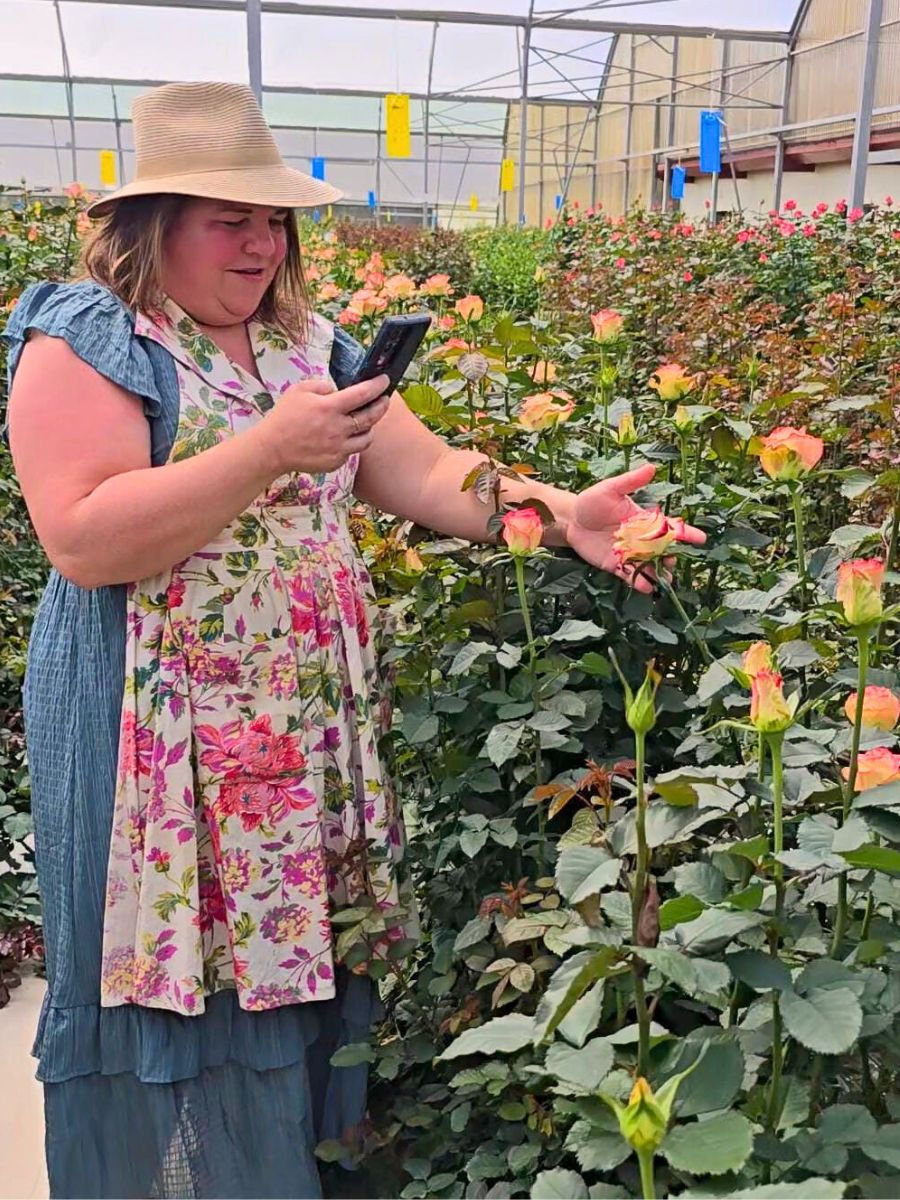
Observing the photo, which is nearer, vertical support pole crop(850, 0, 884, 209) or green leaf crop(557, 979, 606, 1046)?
green leaf crop(557, 979, 606, 1046)

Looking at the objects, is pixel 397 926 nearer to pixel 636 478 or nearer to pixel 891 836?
pixel 636 478

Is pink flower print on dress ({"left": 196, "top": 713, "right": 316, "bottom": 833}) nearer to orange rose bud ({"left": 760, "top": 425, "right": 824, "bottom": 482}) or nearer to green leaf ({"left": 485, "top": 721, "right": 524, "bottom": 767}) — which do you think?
green leaf ({"left": 485, "top": 721, "right": 524, "bottom": 767})

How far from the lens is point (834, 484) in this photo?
82.4 inches

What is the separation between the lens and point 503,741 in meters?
1.32

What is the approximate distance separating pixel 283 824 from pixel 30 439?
0.50 metres

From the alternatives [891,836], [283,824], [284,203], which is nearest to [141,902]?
[283,824]

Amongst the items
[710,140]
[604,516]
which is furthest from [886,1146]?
[710,140]

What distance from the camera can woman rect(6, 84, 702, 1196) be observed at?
1.38 metres

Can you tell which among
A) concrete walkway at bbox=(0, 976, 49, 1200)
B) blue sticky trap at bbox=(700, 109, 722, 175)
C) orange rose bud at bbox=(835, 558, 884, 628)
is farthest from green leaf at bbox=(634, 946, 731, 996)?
blue sticky trap at bbox=(700, 109, 722, 175)

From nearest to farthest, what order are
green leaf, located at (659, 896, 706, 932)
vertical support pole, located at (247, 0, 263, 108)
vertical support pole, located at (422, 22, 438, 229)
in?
1. green leaf, located at (659, 896, 706, 932)
2. vertical support pole, located at (247, 0, 263, 108)
3. vertical support pole, located at (422, 22, 438, 229)

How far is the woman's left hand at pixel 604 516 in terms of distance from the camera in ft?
4.67

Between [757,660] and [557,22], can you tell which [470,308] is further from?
[557,22]

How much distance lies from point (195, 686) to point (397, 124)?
7.96 meters

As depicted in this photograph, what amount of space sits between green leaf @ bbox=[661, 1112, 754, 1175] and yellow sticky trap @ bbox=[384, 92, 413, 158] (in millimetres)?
8467
